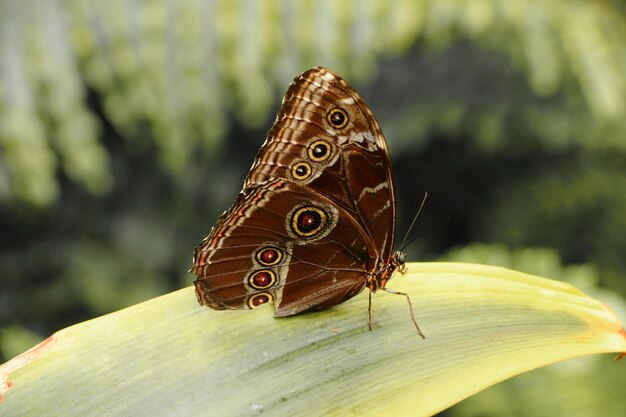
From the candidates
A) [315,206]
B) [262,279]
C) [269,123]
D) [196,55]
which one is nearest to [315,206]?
[315,206]

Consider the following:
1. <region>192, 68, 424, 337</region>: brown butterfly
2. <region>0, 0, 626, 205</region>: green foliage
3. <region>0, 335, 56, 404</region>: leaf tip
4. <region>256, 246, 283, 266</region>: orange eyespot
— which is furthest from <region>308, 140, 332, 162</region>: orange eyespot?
<region>0, 0, 626, 205</region>: green foliage

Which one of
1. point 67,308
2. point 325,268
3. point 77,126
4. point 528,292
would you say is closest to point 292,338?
point 325,268

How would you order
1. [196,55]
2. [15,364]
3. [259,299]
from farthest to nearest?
[196,55], [259,299], [15,364]

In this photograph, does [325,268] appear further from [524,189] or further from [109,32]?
[524,189]

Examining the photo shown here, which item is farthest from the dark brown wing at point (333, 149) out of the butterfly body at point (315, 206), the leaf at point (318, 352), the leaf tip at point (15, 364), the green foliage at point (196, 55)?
the green foliage at point (196, 55)

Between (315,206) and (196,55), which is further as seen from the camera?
(196,55)

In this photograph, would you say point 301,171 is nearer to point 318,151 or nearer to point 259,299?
point 318,151

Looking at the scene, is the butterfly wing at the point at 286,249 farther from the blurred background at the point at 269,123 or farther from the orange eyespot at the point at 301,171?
the blurred background at the point at 269,123
